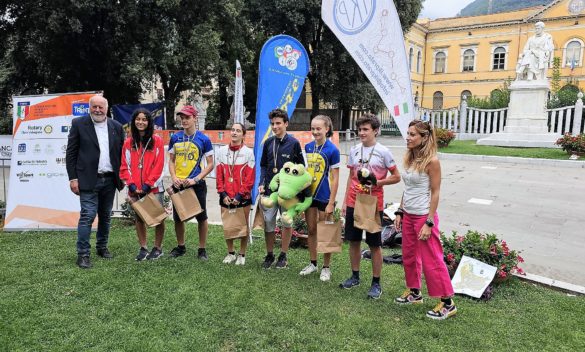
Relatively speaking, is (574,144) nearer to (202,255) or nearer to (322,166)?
(322,166)

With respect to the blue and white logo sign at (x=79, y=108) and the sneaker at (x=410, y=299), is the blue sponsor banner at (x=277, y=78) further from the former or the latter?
the blue and white logo sign at (x=79, y=108)

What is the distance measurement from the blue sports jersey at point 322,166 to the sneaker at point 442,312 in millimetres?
1462

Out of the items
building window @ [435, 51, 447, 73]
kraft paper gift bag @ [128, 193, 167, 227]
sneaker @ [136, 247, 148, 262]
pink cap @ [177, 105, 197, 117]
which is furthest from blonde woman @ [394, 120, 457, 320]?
building window @ [435, 51, 447, 73]

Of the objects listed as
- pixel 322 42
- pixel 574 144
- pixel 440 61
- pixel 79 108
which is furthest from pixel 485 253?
pixel 440 61

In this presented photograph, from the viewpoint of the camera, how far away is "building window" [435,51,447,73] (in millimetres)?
48406

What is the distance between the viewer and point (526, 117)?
19.6 m

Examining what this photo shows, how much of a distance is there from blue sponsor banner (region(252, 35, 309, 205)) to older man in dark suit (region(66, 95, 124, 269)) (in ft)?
5.69

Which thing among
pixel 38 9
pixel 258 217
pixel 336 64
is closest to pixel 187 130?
pixel 258 217

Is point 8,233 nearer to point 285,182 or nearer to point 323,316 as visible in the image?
point 285,182

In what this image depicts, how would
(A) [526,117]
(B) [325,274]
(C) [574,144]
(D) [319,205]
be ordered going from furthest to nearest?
1. (A) [526,117]
2. (C) [574,144]
3. (B) [325,274]
4. (D) [319,205]

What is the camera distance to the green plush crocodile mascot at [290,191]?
4238 mm

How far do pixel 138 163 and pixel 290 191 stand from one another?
1902 mm

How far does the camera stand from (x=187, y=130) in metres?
4.95

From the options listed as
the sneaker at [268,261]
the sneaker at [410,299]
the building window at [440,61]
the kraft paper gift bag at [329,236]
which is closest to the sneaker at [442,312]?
the sneaker at [410,299]
